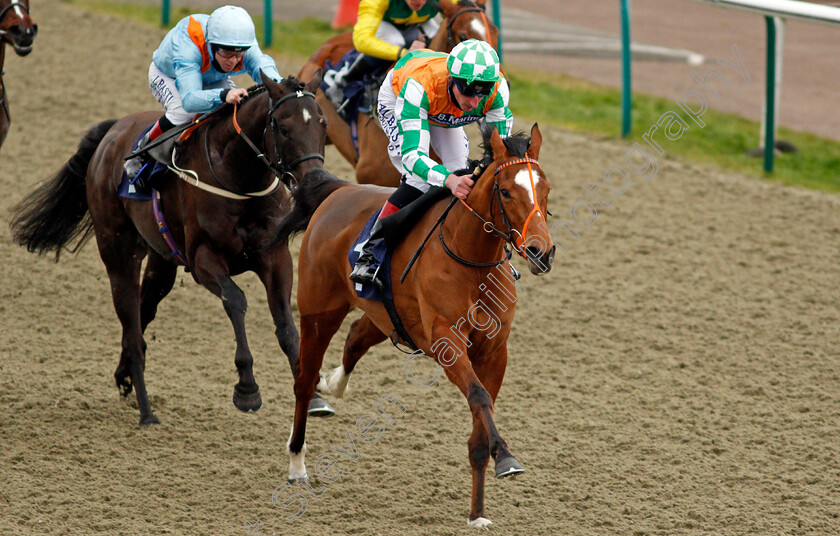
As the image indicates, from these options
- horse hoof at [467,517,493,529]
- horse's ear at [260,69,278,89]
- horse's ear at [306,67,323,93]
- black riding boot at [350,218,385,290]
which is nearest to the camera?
horse hoof at [467,517,493,529]

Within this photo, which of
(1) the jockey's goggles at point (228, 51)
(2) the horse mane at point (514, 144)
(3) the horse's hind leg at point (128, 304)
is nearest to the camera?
(2) the horse mane at point (514, 144)

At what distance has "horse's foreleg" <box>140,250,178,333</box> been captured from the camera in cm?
627

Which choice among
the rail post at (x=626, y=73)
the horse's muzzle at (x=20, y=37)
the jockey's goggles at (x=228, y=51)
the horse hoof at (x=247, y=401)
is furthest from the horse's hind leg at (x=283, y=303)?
the rail post at (x=626, y=73)

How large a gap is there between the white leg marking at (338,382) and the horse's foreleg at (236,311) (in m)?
0.56

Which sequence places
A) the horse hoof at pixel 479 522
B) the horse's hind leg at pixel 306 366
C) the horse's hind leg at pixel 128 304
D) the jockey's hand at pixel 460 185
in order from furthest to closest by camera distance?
1. the horse's hind leg at pixel 128 304
2. the horse's hind leg at pixel 306 366
3. the horse hoof at pixel 479 522
4. the jockey's hand at pixel 460 185

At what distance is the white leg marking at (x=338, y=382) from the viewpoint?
19.0 ft

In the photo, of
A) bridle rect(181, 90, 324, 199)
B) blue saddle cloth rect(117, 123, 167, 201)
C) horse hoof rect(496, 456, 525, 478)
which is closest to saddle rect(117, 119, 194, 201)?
blue saddle cloth rect(117, 123, 167, 201)

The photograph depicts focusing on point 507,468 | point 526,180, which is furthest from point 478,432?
point 526,180

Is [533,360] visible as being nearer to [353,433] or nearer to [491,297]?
[353,433]

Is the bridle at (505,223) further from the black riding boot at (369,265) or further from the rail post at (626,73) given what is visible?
the rail post at (626,73)

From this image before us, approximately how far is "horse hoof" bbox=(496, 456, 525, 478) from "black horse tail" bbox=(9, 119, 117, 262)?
3.64m

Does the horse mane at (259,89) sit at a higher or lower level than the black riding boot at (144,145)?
higher

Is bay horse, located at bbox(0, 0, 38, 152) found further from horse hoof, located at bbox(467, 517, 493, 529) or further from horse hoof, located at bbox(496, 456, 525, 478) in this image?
horse hoof, located at bbox(496, 456, 525, 478)

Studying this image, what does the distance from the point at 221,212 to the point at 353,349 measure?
3.38ft
